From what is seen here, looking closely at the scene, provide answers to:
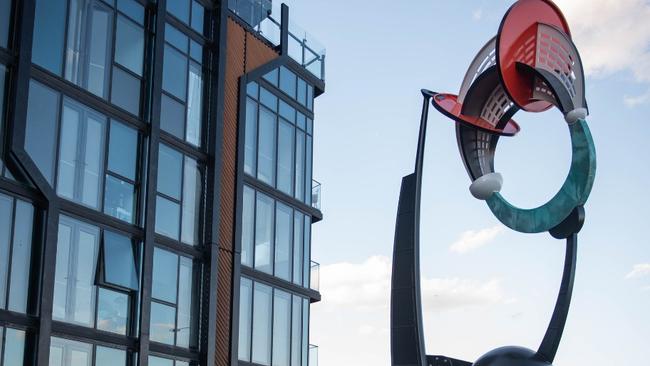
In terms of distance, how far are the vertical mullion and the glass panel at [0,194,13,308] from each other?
4.42m

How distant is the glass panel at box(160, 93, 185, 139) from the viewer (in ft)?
96.1

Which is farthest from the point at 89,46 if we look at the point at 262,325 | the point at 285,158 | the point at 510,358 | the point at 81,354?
the point at 510,358

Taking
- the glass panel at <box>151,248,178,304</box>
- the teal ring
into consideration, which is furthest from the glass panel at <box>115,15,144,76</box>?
the teal ring

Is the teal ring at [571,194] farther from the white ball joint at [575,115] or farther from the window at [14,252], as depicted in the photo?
the window at [14,252]

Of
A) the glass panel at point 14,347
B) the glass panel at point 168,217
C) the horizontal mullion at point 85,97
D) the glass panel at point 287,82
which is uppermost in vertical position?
the glass panel at point 287,82

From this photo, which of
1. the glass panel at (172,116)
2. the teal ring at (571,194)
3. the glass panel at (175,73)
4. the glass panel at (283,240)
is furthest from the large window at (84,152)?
the teal ring at (571,194)

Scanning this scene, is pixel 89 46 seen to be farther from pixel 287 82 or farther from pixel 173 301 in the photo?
pixel 287 82

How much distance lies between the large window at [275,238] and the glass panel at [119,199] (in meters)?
5.00

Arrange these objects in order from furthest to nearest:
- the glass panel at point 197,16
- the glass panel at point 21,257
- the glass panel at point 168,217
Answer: the glass panel at point 197,16 → the glass panel at point 168,217 → the glass panel at point 21,257

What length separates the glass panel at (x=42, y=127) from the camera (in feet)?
80.7

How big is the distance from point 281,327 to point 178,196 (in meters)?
5.82

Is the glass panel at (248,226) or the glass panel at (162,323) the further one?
the glass panel at (248,226)

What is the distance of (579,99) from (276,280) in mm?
14918

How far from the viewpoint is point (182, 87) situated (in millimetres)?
30266
